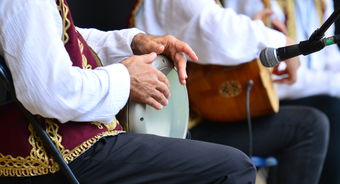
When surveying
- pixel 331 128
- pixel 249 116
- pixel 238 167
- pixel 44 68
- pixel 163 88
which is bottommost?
pixel 331 128

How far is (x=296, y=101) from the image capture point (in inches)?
77.9

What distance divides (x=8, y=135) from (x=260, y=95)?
84 cm

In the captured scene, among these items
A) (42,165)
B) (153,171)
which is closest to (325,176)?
(153,171)

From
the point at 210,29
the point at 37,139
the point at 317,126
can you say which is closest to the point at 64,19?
the point at 37,139

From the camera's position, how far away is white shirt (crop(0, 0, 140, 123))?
100cm

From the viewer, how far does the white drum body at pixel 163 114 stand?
1253 mm

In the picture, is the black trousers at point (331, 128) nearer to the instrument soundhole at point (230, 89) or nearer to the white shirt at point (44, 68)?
the instrument soundhole at point (230, 89)

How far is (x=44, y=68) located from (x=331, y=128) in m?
1.21

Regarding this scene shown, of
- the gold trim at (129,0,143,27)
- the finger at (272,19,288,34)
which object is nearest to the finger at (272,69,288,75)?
the finger at (272,19,288,34)

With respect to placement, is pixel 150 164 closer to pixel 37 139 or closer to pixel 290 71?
pixel 37 139

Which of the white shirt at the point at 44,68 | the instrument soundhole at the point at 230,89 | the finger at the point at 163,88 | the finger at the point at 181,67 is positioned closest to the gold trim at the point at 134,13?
the instrument soundhole at the point at 230,89

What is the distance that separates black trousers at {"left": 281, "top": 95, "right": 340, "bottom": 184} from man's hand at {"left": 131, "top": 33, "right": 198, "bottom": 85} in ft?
2.45

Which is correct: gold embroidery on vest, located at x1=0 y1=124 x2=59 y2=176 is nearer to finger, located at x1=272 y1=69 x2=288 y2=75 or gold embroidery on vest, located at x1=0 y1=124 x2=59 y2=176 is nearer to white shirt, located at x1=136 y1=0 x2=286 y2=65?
white shirt, located at x1=136 y1=0 x2=286 y2=65

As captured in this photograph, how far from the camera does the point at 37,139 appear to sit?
1.09 metres
